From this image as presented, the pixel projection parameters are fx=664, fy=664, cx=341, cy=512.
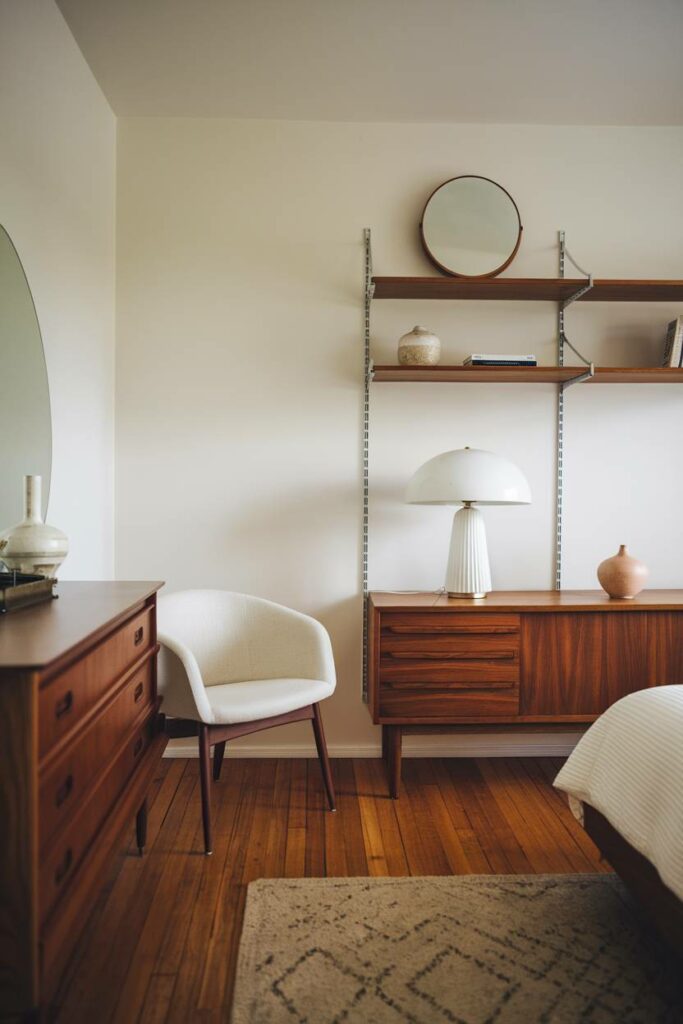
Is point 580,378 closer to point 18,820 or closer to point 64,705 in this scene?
point 64,705

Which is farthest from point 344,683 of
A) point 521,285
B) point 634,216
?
point 634,216

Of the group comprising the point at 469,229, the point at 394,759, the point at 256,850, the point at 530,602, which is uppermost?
the point at 469,229

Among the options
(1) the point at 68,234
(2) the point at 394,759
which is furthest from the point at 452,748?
(1) the point at 68,234

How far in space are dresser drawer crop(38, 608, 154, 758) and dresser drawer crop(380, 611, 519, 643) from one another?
97cm

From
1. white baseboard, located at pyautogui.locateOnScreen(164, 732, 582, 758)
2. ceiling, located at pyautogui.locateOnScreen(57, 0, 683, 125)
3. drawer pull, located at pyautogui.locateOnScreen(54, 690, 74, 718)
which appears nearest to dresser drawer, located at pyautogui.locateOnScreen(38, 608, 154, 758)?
drawer pull, located at pyautogui.locateOnScreen(54, 690, 74, 718)

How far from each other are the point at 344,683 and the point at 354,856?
87cm

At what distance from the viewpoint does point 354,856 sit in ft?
6.52

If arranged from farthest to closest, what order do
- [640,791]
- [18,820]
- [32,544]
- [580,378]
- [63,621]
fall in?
1. [580,378]
2. [32,544]
3. [640,791]
4. [63,621]
5. [18,820]

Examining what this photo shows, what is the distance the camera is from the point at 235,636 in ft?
8.02

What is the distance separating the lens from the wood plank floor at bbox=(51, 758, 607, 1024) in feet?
4.71

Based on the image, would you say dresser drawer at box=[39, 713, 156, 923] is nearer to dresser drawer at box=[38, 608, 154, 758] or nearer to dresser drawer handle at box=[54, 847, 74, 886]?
dresser drawer handle at box=[54, 847, 74, 886]

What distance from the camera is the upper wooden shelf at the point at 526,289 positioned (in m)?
2.57

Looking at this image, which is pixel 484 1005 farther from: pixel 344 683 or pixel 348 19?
pixel 348 19

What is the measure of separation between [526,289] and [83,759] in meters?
2.32
